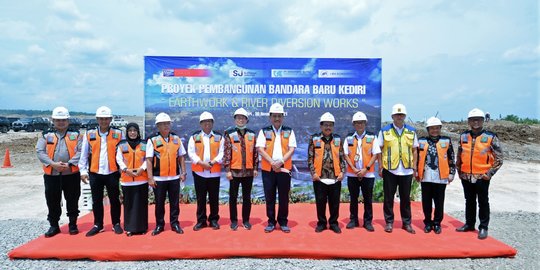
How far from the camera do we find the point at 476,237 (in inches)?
201

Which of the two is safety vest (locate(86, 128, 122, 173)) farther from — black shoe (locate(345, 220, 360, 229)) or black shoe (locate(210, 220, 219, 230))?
black shoe (locate(345, 220, 360, 229))

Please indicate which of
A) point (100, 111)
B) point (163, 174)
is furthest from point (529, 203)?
point (100, 111)

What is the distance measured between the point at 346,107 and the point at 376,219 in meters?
2.50

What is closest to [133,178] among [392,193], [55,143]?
[55,143]

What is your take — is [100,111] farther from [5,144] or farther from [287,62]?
[5,144]

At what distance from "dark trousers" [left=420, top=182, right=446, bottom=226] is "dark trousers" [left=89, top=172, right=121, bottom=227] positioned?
4344 mm

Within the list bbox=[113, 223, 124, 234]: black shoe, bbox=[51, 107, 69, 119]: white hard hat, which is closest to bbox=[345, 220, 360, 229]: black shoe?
bbox=[113, 223, 124, 234]: black shoe

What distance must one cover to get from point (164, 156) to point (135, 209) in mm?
841

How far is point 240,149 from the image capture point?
5.32 meters

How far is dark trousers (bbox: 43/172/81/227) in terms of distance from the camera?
201 inches

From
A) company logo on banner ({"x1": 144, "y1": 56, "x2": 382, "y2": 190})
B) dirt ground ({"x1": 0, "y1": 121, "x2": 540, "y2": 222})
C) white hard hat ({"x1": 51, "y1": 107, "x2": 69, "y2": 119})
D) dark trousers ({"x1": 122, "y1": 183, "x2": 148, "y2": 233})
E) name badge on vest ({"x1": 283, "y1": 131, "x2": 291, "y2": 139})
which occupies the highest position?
company logo on banner ({"x1": 144, "y1": 56, "x2": 382, "y2": 190})

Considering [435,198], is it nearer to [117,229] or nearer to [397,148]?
[397,148]

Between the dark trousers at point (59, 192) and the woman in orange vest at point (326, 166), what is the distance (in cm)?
327

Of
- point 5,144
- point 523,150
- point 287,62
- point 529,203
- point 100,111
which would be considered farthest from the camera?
point 5,144
